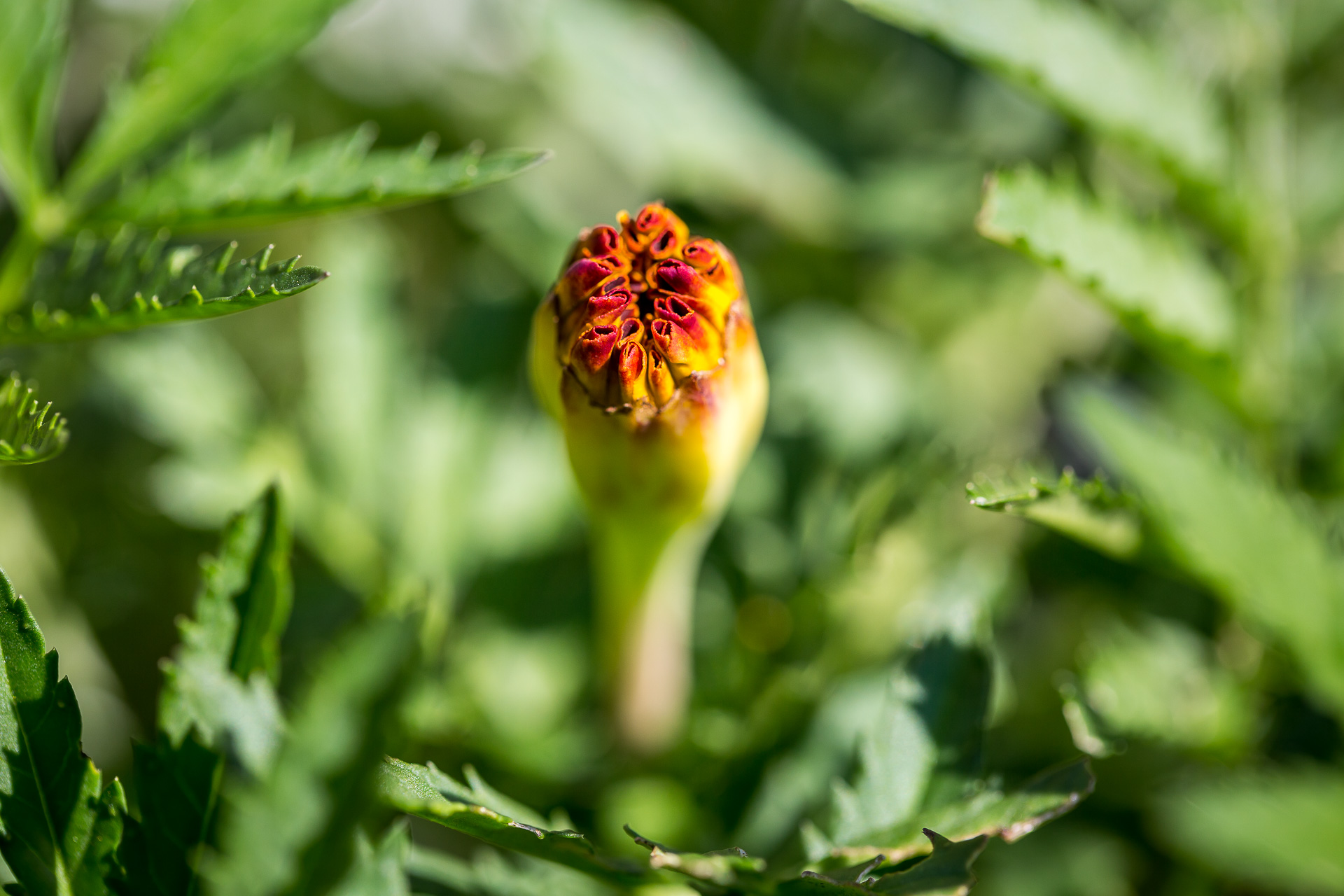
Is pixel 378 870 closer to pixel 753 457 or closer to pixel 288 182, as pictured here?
pixel 288 182

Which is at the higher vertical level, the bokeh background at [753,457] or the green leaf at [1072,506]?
the green leaf at [1072,506]

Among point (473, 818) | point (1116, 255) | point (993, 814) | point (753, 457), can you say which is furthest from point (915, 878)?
point (753, 457)

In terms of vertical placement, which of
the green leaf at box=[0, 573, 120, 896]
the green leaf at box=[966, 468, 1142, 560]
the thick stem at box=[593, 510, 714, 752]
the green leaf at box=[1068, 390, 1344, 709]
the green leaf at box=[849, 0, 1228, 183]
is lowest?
the thick stem at box=[593, 510, 714, 752]

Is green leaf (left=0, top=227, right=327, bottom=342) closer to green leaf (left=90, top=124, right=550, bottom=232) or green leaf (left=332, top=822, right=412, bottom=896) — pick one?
green leaf (left=90, top=124, right=550, bottom=232)

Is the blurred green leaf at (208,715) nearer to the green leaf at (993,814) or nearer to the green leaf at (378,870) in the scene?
the green leaf at (378,870)

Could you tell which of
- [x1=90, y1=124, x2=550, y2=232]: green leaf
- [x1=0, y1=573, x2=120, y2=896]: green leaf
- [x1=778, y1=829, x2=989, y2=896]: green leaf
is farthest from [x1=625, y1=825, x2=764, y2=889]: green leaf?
[x1=90, y1=124, x2=550, y2=232]: green leaf

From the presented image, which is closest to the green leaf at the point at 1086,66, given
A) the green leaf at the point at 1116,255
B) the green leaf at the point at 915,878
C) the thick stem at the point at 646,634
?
the green leaf at the point at 1116,255
